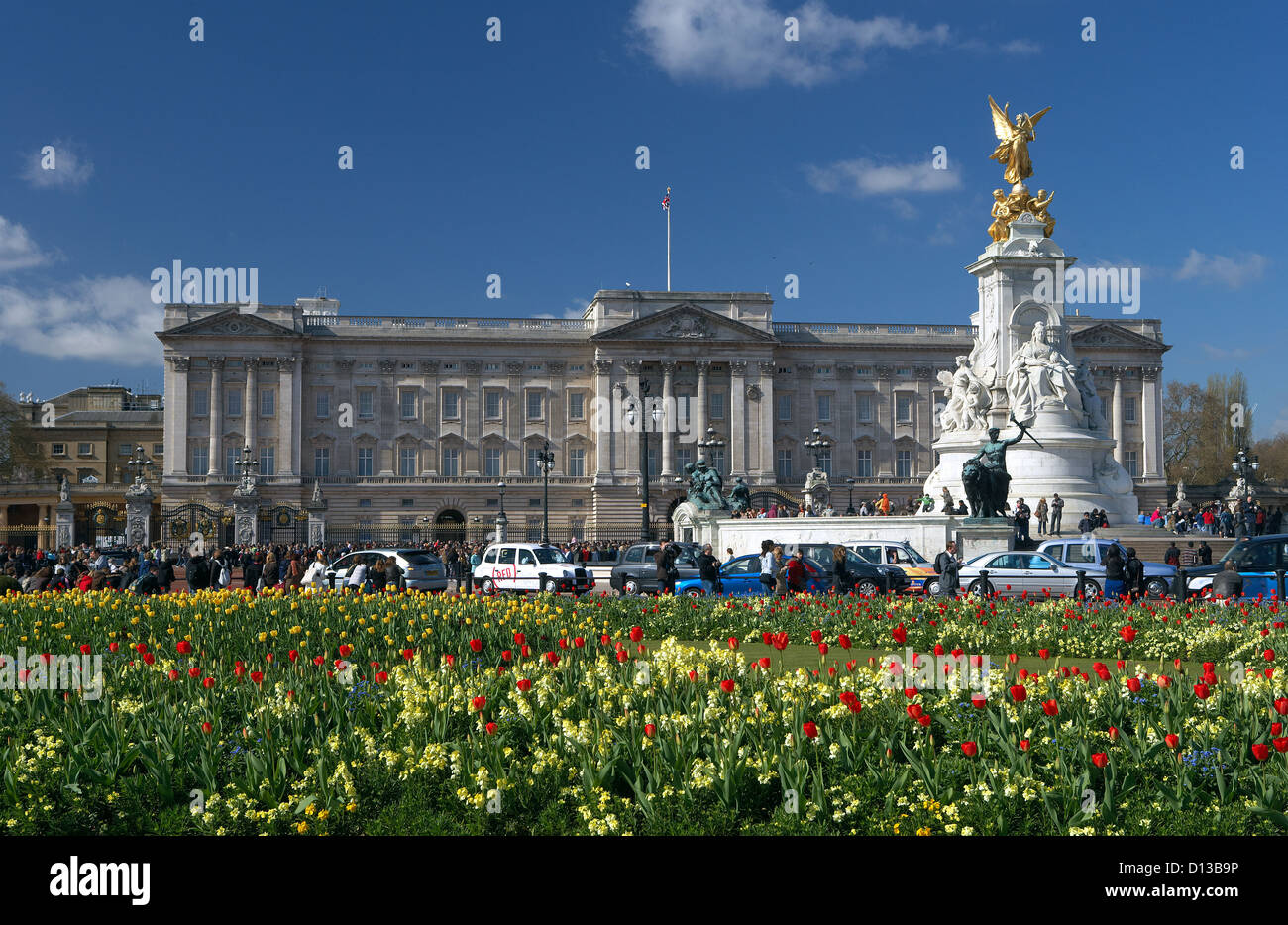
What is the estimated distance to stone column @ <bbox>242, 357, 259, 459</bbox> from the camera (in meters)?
74.9

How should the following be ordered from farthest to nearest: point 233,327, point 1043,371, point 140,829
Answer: point 233,327
point 1043,371
point 140,829

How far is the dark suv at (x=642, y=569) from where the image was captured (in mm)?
25844

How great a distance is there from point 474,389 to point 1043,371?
1986 inches

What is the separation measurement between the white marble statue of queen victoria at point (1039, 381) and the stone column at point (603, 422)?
4416cm

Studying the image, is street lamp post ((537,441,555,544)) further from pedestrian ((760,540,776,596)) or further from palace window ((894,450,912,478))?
palace window ((894,450,912,478))

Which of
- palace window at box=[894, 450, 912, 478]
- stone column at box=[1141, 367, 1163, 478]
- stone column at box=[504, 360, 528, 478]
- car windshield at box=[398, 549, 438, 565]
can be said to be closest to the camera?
car windshield at box=[398, 549, 438, 565]

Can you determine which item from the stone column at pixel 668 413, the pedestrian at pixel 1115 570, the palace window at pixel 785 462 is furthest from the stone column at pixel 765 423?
the pedestrian at pixel 1115 570

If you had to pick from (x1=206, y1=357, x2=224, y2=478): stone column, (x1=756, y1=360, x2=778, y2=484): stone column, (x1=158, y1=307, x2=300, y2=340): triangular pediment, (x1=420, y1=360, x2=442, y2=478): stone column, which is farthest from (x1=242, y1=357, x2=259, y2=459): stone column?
(x1=756, y1=360, x2=778, y2=484): stone column

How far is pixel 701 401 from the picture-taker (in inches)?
3091

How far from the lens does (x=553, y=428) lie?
79250 mm

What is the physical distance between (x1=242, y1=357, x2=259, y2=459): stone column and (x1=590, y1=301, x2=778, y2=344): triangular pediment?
23.1 m

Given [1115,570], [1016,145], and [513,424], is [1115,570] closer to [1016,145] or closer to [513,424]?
[1016,145]

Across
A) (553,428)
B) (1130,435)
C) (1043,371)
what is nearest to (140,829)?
(1043,371)
